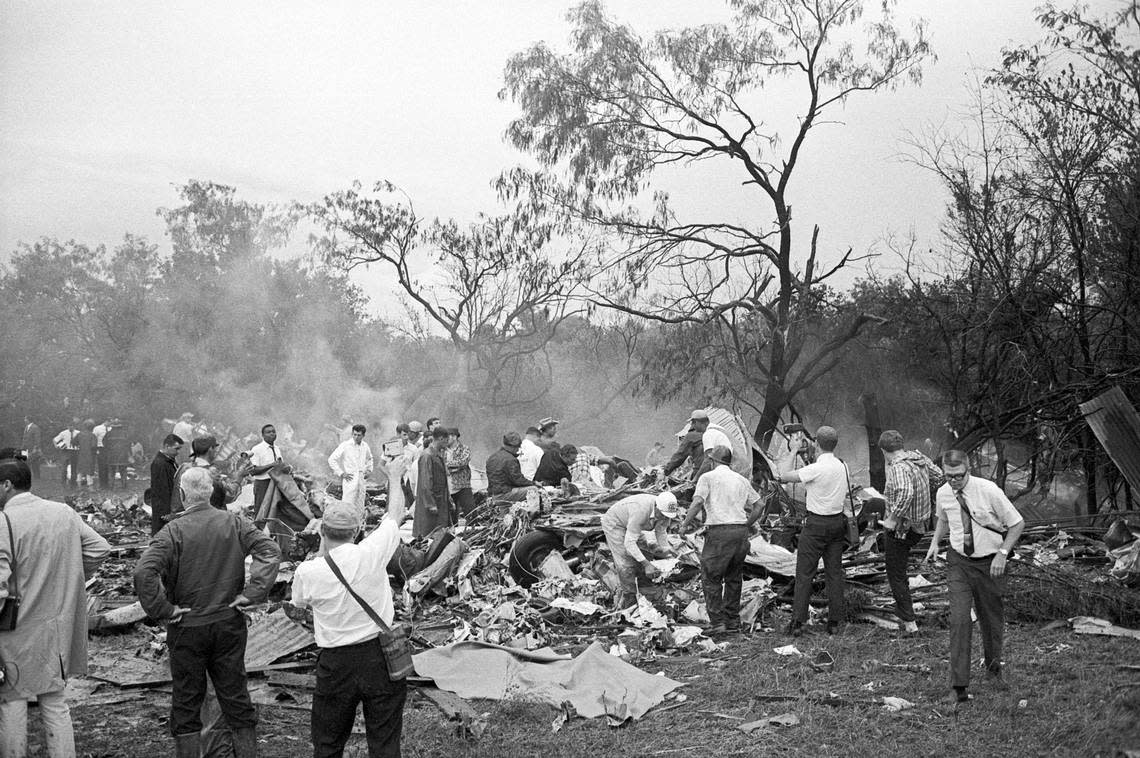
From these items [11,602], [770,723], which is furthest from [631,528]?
[11,602]

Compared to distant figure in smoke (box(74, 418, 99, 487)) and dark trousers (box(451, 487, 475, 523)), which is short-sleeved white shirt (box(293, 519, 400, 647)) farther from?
distant figure in smoke (box(74, 418, 99, 487))

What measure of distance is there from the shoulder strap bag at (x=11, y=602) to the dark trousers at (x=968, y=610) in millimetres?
5493

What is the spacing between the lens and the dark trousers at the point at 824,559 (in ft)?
25.7

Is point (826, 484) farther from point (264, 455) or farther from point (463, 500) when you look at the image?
point (264, 455)

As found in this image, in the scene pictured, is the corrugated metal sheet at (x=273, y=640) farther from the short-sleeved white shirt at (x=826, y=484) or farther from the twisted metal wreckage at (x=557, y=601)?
the short-sleeved white shirt at (x=826, y=484)

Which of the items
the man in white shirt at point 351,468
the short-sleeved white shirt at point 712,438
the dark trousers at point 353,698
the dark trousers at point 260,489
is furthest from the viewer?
the man in white shirt at point 351,468

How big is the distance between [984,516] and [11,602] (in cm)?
577

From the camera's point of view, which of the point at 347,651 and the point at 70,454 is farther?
the point at 70,454

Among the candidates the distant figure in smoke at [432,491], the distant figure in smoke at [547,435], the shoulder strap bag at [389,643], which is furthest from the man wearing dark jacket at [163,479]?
the shoulder strap bag at [389,643]

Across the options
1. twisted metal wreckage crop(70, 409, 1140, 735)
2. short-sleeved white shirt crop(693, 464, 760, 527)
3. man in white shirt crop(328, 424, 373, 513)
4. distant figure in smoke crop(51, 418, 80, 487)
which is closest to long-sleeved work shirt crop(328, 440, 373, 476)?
man in white shirt crop(328, 424, 373, 513)

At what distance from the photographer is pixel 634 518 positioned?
8.36 metres

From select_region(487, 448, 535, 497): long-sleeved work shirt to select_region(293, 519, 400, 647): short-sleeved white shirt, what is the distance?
22.8 ft

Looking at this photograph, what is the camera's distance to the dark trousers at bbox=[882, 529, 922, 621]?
25.5ft

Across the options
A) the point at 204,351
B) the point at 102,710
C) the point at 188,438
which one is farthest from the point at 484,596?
the point at 204,351
